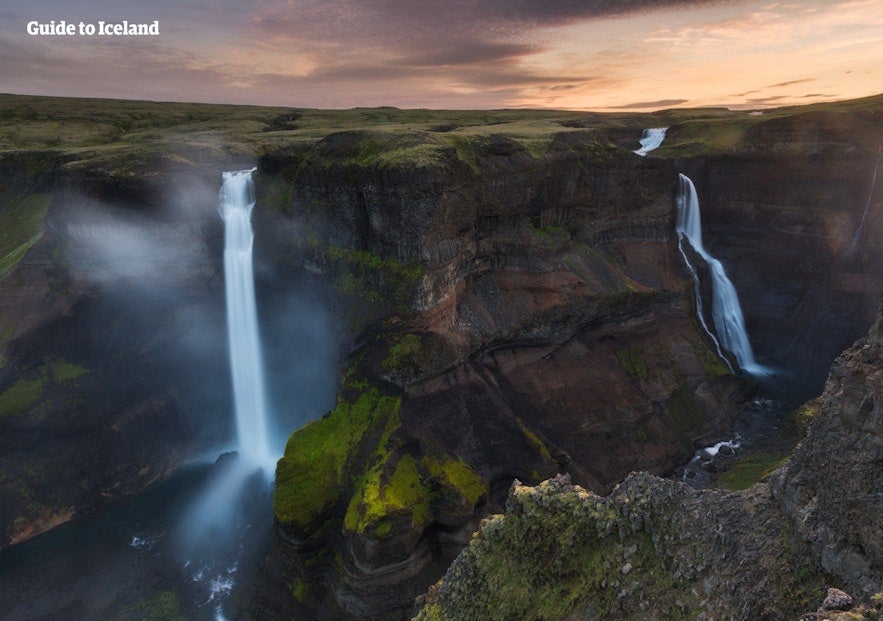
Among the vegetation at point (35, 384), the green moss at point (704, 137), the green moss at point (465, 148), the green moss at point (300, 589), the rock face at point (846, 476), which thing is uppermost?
the green moss at point (704, 137)

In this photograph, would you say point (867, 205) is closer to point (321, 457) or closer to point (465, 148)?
point (465, 148)

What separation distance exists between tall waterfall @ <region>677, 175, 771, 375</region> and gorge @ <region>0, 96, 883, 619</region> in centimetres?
114

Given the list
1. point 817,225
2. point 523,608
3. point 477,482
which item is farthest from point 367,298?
point 817,225

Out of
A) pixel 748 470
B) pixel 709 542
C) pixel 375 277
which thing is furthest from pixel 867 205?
pixel 709 542

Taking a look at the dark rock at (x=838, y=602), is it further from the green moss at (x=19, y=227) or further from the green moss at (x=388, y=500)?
the green moss at (x=19, y=227)

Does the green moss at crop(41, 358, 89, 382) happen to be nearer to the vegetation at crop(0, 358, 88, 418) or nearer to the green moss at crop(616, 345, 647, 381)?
the vegetation at crop(0, 358, 88, 418)

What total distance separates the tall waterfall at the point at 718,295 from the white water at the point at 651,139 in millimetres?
13506

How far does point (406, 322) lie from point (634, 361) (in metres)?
16.3

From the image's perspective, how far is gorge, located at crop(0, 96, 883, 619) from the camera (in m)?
23.7

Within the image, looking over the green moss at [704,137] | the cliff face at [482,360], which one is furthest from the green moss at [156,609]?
the green moss at [704,137]

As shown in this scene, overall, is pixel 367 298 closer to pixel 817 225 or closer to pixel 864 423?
pixel 864 423

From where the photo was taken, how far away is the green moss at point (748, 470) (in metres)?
25.2

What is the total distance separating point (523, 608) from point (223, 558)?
781 inches

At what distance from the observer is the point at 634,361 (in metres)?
33.8
